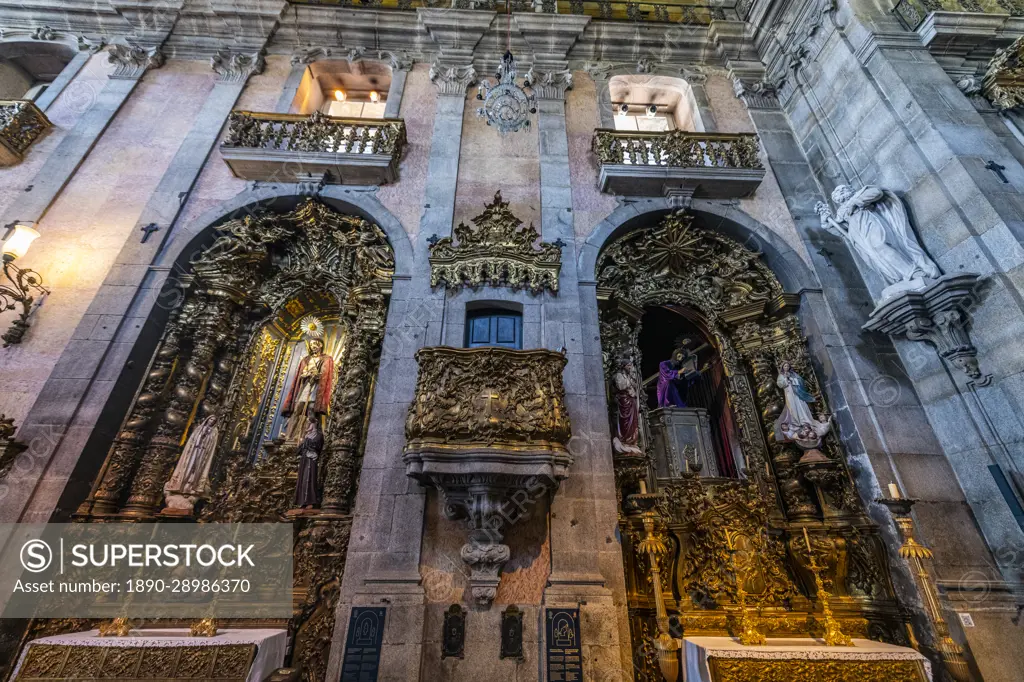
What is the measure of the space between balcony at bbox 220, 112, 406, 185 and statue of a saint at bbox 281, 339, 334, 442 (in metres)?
3.08

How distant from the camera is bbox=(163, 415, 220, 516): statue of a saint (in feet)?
19.8

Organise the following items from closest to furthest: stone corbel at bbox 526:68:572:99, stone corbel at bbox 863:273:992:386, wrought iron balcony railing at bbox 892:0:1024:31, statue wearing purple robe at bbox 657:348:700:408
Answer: stone corbel at bbox 863:273:992:386 < wrought iron balcony railing at bbox 892:0:1024:31 < statue wearing purple robe at bbox 657:348:700:408 < stone corbel at bbox 526:68:572:99

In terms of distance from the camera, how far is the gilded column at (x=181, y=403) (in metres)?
5.94

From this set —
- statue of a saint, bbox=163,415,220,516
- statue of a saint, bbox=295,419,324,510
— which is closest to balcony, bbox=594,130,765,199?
statue of a saint, bbox=295,419,324,510

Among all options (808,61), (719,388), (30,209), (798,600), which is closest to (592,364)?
(719,388)

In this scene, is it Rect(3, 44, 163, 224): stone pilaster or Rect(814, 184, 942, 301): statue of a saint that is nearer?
Rect(814, 184, 942, 301): statue of a saint

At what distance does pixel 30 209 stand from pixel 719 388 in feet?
38.7

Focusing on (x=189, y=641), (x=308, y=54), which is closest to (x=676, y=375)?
(x=189, y=641)

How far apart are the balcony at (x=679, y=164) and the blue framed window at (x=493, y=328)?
323 centimetres

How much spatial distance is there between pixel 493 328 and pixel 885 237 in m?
5.75

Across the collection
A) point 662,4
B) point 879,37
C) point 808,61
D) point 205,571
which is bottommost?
point 205,571

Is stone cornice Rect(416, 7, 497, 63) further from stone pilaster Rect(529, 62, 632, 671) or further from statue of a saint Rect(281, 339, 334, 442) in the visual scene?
statue of a saint Rect(281, 339, 334, 442)

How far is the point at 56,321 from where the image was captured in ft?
20.8

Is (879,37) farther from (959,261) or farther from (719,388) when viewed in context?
(719,388)
